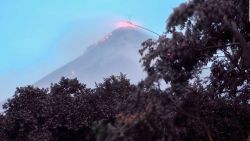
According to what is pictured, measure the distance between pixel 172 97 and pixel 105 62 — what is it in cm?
7981

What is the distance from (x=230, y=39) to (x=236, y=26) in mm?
931

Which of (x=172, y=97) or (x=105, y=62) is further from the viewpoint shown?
(x=105, y=62)

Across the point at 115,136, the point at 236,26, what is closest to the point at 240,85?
the point at 236,26

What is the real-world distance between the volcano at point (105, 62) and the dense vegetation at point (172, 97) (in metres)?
55.6

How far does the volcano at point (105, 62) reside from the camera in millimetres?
79062

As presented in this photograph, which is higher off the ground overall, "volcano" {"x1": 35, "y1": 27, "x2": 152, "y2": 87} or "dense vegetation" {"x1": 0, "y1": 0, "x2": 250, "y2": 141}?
"volcano" {"x1": 35, "y1": 27, "x2": 152, "y2": 87}

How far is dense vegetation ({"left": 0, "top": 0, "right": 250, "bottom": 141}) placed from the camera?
7887mm

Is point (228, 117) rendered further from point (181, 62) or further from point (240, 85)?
point (181, 62)

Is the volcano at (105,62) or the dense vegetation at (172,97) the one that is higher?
the volcano at (105,62)

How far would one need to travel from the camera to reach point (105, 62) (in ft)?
289

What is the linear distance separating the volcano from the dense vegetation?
55619 millimetres

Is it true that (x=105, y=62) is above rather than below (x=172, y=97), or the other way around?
above

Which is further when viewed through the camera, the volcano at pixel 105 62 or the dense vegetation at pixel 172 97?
the volcano at pixel 105 62

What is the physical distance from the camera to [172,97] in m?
8.35
